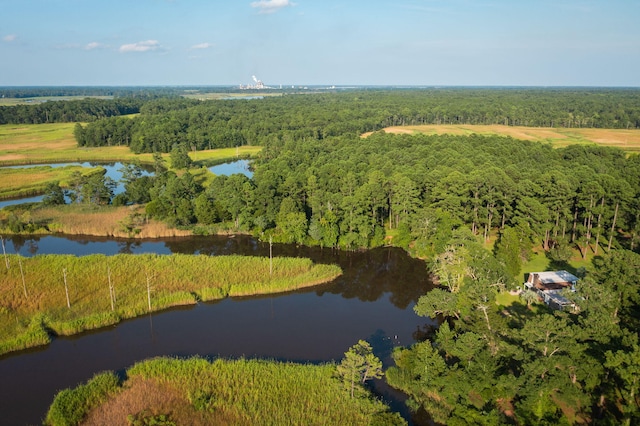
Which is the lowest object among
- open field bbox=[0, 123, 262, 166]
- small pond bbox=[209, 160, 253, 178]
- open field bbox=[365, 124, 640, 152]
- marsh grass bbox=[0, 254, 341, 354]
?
marsh grass bbox=[0, 254, 341, 354]

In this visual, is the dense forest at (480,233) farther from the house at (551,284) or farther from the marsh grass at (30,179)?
the marsh grass at (30,179)

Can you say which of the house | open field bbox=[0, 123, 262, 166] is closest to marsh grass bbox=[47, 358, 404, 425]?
the house

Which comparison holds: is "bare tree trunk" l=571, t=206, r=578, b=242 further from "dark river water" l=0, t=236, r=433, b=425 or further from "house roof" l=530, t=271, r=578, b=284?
"dark river water" l=0, t=236, r=433, b=425

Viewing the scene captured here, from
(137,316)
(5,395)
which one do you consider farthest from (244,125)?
(5,395)

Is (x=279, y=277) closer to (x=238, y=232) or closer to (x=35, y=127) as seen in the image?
(x=238, y=232)

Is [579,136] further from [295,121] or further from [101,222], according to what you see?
[101,222]

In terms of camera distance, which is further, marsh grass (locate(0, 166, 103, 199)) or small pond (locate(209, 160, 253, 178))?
small pond (locate(209, 160, 253, 178))
